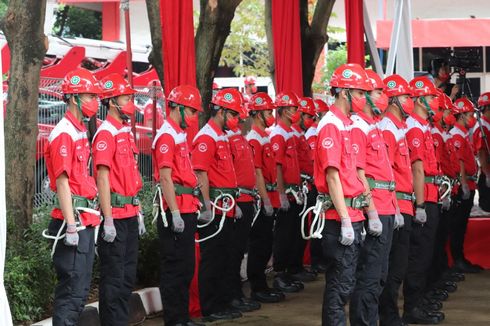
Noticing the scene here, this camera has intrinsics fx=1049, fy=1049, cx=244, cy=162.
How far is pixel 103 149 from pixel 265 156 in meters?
3.83

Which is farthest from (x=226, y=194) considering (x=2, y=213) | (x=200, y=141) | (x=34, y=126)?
(x=2, y=213)

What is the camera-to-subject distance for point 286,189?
12.8 meters

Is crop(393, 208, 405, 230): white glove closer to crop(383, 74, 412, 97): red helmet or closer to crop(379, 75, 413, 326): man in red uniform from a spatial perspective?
crop(379, 75, 413, 326): man in red uniform

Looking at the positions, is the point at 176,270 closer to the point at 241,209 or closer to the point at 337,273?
the point at 241,209

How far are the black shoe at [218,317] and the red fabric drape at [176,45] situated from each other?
2.27m

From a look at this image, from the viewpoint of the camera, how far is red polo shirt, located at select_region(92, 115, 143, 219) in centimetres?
860

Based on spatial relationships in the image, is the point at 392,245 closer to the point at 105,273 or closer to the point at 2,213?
the point at 105,273

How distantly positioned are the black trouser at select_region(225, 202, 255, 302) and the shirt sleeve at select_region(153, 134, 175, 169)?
1.63m

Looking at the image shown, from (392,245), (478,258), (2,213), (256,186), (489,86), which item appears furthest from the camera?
(489,86)

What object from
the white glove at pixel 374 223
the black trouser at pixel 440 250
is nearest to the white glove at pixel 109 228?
the white glove at pixel 374 223

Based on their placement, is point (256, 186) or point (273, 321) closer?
point (273, 321)

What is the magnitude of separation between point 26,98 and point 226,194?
219 centimetres

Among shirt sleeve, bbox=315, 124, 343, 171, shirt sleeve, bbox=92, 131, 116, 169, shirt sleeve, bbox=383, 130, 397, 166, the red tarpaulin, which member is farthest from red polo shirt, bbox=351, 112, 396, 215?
the red tarpaulin

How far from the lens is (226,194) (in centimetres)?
1059
